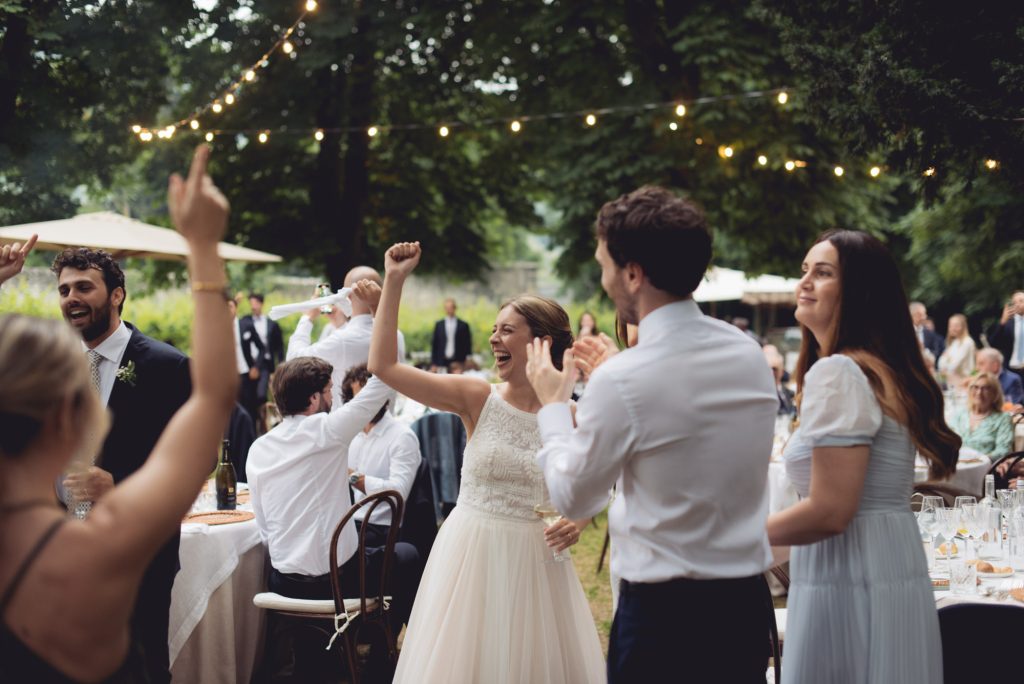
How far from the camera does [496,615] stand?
2965mm

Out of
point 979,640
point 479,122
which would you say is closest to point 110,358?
point 979,640

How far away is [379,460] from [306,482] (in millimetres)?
808

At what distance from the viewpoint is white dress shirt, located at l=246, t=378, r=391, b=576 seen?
13.7ft

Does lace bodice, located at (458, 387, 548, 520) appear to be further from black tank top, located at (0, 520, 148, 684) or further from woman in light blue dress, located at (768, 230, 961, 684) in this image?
black tank top, located at (0, 520, 148, 684)

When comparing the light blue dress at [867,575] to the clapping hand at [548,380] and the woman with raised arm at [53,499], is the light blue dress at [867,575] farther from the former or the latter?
the woman with raised arm at [53,499]

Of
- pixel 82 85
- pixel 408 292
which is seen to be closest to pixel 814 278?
pixel 82 85

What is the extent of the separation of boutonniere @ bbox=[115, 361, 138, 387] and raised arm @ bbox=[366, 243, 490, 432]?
83 cm

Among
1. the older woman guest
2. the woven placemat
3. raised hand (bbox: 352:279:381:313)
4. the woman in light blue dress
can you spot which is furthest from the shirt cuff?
the older woman guest

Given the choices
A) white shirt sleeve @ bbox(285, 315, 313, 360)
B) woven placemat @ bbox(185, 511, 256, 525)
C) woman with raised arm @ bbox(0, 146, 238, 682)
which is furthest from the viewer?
white shirt sleeve @ bbox(285, 315, 313, 360)

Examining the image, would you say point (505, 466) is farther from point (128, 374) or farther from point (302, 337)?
point (302, 337)

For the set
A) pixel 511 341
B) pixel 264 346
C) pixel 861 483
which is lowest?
pixel 861 483

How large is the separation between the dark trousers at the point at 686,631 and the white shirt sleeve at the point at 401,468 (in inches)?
109

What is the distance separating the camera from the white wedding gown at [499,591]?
115 inches

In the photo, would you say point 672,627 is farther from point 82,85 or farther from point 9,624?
point 82,85
